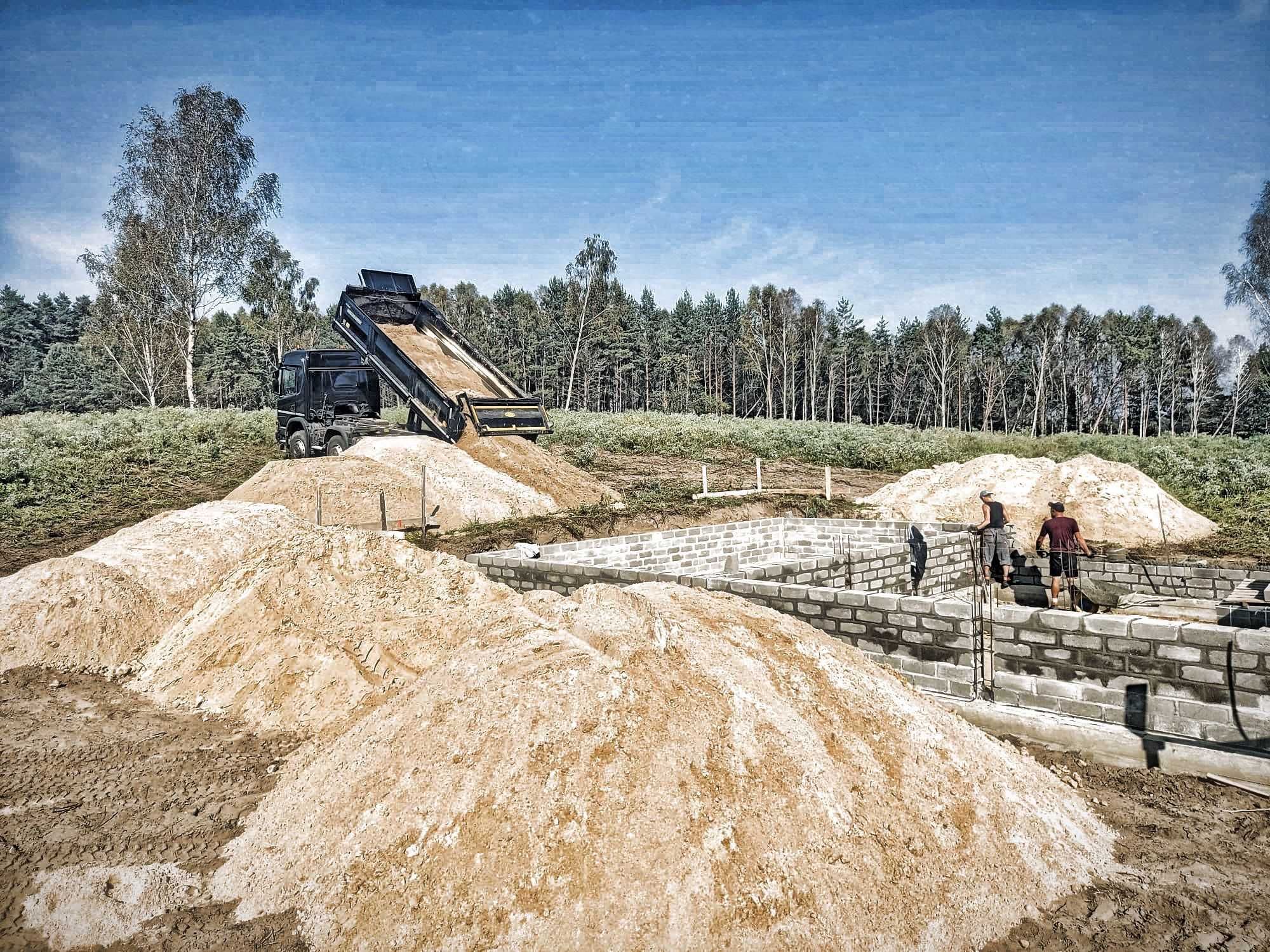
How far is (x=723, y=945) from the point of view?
11.1 ft

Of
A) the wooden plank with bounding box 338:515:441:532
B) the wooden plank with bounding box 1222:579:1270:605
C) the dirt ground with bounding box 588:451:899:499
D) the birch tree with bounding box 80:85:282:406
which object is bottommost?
A: the wooden plank with bounding box 1222:579:1270:605

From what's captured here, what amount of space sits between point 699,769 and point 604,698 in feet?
2.38

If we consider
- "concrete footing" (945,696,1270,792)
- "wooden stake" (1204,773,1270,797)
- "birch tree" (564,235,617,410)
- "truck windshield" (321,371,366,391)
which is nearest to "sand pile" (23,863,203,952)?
"concrete footing" (945,696,1270,792)

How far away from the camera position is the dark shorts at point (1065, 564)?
961cm

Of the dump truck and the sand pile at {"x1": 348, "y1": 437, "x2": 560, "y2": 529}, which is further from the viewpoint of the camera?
the dump truck

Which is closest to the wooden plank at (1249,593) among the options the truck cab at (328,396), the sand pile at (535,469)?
the sand pile at (535,469)

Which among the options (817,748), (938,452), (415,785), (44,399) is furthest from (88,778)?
(44,399)

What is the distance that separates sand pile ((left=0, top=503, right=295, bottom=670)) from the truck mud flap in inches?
233

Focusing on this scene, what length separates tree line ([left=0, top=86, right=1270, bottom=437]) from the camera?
88.8ft

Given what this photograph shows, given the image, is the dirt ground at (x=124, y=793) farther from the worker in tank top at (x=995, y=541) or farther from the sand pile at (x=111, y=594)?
the worker in tank top at (x=995, y=541)

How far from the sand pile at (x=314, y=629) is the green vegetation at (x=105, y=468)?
6975 mm

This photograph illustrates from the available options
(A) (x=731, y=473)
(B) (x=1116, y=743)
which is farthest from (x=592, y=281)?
(B) (x=1116, y=743)

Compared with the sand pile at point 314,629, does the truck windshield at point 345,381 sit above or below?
above

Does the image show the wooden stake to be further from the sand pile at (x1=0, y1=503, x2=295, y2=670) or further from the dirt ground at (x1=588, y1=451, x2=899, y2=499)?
the dirt ground at (x1=588, y1=451, x2=899, y2=499)
